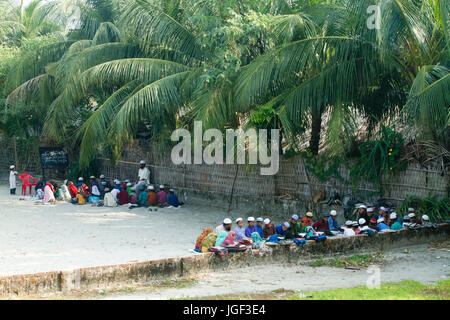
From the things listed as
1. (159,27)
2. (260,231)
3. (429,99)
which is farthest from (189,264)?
(159,27)

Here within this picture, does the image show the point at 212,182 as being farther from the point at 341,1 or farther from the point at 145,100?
the point at 341,1

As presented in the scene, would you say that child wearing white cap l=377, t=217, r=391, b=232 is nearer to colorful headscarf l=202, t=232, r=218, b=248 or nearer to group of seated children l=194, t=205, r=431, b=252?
group of seated children l=194, t=205, r=431, b=252

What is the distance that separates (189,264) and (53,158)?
13978 millimetres

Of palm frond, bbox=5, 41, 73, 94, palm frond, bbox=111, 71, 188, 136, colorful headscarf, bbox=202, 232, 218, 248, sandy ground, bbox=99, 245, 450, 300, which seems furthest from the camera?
palm frond, bbox=5, 41, 73, 94

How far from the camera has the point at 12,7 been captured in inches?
1108

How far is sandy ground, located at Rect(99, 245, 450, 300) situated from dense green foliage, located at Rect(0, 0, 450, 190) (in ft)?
9.37

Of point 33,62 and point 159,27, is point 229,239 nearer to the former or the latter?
point 159,27

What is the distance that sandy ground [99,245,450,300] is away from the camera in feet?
26.7

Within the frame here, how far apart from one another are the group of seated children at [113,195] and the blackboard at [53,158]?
8.39ft

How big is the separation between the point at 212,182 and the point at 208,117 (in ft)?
13.7

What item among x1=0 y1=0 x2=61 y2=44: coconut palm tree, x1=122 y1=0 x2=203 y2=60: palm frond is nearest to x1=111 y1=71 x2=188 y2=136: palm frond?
x1=122 y1=0 x2=203 y2=60: palm frond

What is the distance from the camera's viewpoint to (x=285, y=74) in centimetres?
1291

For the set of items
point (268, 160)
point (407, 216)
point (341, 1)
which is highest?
point (341, 1)
